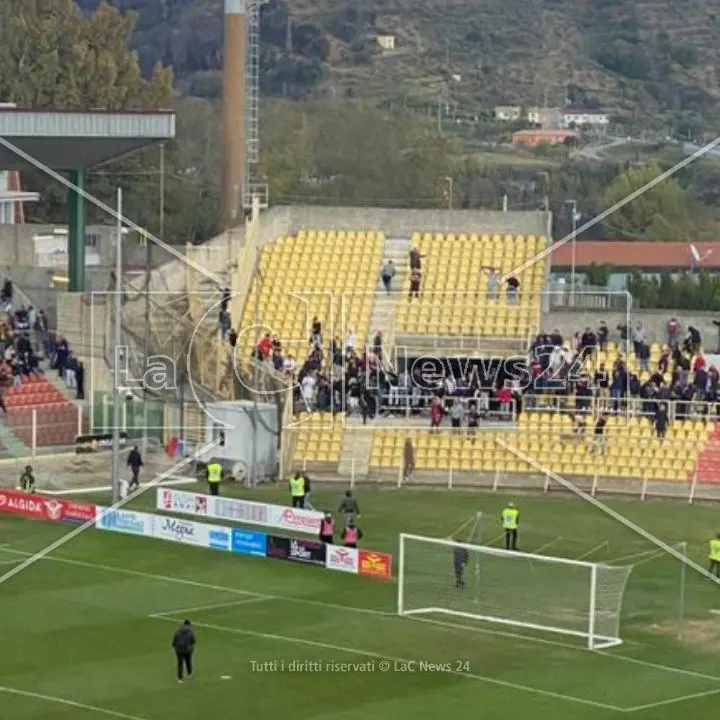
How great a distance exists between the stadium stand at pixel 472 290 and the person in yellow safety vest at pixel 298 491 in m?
13.6

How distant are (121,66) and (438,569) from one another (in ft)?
285

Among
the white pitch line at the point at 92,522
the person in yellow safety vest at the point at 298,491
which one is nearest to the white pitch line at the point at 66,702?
the white pitch line at the point at 92,522

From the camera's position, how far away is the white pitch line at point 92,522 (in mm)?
47084

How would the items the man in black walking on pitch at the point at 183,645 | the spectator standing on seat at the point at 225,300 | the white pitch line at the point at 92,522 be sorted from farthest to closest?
1. the spectator standing on seat at the point at 225,300
2. the white pitch line at the point at 92,522
3. the man in black walking on pitch at the point at 183,645

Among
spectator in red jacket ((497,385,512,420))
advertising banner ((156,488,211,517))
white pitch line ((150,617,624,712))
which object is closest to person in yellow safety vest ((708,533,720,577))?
white pitch line ((150,617,624,712))

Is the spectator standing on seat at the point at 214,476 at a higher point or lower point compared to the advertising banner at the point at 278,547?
higher

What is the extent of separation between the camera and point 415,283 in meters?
67.1

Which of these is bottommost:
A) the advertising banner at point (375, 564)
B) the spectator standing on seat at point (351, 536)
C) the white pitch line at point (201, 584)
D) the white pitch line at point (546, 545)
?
the white pitch line at point (201, 584)

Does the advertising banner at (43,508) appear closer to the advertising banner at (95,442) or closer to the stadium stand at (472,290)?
the advertising banner at (95,442)

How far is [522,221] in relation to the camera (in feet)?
231

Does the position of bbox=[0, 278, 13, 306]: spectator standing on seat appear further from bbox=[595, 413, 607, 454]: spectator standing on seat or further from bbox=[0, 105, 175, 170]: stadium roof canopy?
bbox=[595, 413, 607, 454]: spectator standing on seat

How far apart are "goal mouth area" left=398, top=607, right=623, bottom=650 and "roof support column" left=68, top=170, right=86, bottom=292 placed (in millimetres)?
25939

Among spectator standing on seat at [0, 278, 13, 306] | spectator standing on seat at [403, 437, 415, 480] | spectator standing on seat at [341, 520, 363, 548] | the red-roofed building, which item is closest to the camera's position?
spectator standing on seat at [341, 520, 363, 548]

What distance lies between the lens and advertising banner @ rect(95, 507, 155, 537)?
50062 mm
